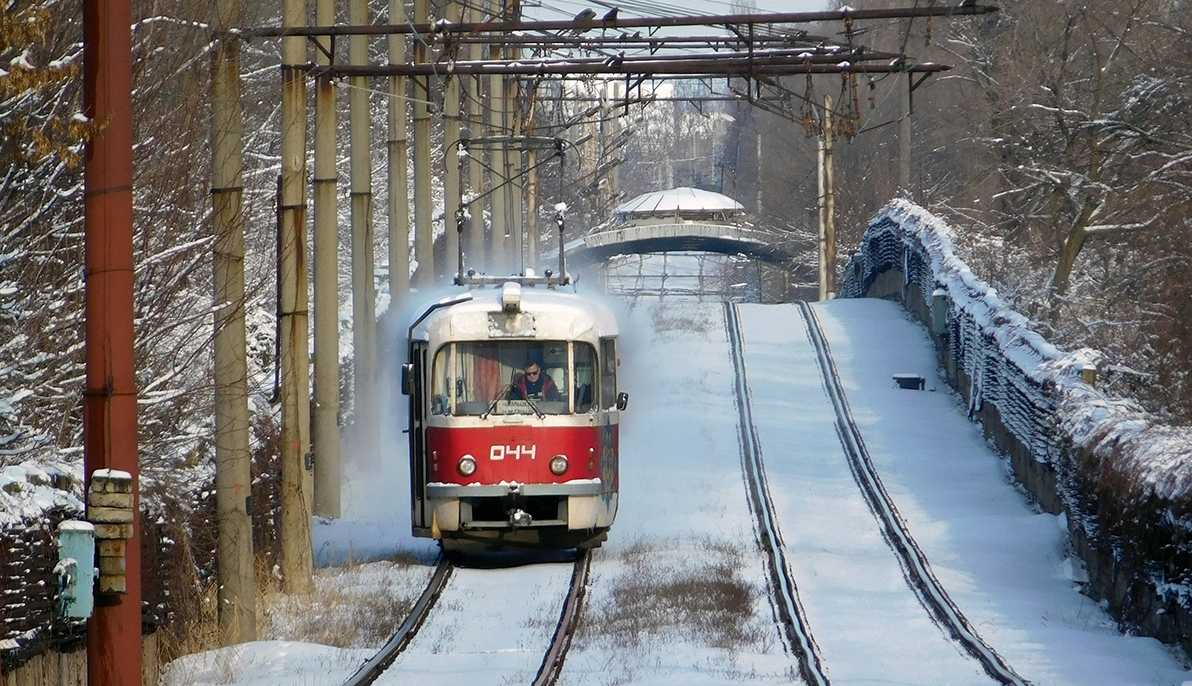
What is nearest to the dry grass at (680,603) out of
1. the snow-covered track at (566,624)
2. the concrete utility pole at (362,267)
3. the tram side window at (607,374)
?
the snow-covered track at (566,624)

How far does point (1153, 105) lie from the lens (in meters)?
27.3

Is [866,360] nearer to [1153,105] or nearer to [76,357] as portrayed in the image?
[1153,105]

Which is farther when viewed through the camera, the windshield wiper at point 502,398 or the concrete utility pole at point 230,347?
the windshield wiper at point 502,398

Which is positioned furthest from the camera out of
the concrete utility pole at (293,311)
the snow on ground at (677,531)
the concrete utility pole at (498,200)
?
the concrete utility pole at (498,200)

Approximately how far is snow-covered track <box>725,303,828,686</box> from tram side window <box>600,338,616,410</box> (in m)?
2.53

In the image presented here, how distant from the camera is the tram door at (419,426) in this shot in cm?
1719

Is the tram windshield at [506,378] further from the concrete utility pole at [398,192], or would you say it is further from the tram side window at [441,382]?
the concrete utility pole at [398,192]

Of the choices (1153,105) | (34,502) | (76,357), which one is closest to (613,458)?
(76,357)

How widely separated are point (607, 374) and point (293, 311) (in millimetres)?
3396

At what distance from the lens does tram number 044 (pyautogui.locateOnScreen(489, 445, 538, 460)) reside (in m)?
16.9

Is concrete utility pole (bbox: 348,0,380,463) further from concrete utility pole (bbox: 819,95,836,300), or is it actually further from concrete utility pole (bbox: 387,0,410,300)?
concrete utility pole (bbox: 819,95,836,300)

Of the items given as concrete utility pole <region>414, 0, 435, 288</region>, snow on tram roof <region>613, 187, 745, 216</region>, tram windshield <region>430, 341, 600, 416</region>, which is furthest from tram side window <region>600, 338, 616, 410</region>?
snow on tram roof <region>613, 187, 745, 216</region>

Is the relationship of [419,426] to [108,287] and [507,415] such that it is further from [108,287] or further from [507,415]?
[108,287]

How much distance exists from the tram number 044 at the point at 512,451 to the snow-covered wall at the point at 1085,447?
18.8 feet
